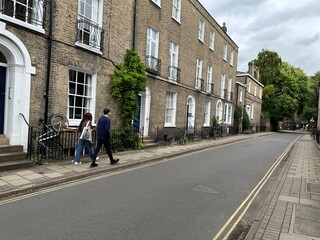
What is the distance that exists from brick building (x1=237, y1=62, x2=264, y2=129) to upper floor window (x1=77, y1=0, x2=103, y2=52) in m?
26.6

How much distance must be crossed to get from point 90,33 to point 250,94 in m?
34.5

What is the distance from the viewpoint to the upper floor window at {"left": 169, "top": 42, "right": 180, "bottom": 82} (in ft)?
61.0

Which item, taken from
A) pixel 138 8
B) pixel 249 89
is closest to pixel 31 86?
pixel 138 8

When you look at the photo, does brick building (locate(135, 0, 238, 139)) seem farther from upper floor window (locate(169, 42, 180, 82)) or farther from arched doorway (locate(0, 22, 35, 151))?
arched doorway (locate(0, 22, 35, 151))

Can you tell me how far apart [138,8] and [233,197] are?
10.9 meters

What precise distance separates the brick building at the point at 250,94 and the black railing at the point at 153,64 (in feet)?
69.7

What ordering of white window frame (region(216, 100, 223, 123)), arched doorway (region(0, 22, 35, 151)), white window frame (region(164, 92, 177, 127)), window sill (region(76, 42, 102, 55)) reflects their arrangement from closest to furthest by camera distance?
arched doorway (region(0, 22, 35, 151)), window sill (region(76, 42, 102, 55)), white window frame (region(164, 92, 177, 127)), white window frame (region(216, 100, 223, 123))

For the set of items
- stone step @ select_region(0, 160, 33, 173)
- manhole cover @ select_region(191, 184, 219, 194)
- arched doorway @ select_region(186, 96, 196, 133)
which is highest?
arched doorway @ select_region(186, 96, 196, 133)

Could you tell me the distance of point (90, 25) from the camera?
37.3 ft

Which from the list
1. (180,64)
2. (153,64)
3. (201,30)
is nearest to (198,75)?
(201,30)

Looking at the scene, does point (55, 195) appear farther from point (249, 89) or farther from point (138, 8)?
point (249, 89)

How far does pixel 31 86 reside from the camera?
9.21 m

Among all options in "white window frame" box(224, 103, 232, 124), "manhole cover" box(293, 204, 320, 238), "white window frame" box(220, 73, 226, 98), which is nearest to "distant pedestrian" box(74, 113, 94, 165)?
"manhole cover" box(293, 204, 320, 238)

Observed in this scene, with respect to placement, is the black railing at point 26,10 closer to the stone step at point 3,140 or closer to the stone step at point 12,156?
the stone step at point 3,140
